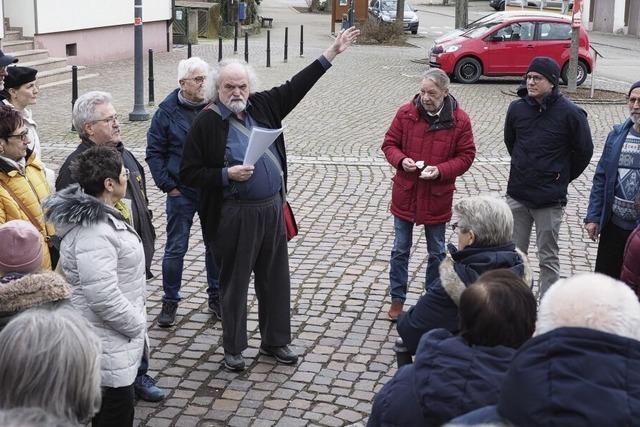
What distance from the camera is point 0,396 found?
2617 mm

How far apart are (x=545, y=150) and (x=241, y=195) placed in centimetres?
225

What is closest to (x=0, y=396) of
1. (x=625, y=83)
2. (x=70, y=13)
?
(x=70, y=13)

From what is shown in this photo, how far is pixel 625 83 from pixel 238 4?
52.4 feet

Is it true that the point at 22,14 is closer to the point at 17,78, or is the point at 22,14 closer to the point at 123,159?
the point at 17,78

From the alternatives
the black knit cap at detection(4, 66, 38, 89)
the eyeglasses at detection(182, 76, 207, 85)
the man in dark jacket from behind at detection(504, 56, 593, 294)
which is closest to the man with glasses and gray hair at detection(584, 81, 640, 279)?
the man in dark jacket from behind at detection(504, 56, 593, 294)

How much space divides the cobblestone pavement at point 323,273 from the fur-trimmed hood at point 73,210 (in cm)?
140

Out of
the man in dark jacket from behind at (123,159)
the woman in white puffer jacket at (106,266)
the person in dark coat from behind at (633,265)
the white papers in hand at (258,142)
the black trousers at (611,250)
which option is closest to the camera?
the woman in white puffer jacket at (106,266)

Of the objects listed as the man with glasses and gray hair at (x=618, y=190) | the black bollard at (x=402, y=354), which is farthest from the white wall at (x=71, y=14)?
the black bollard at (x=402, y=354)

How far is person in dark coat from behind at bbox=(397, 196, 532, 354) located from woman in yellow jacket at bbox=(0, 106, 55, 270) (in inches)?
77.4

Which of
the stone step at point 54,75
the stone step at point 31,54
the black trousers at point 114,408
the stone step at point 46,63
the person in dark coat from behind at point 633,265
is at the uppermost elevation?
the person in dark coat from behind at point 633,265

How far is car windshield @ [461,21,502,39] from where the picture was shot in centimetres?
2302

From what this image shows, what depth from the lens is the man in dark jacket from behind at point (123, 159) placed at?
5.27 m

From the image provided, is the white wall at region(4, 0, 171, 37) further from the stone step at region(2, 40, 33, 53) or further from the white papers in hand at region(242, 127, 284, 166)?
the white papers in hand at region(242, 127, 284, 166)

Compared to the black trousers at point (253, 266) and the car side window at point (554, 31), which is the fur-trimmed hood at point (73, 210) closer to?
the black trousers at point (253, 266)
